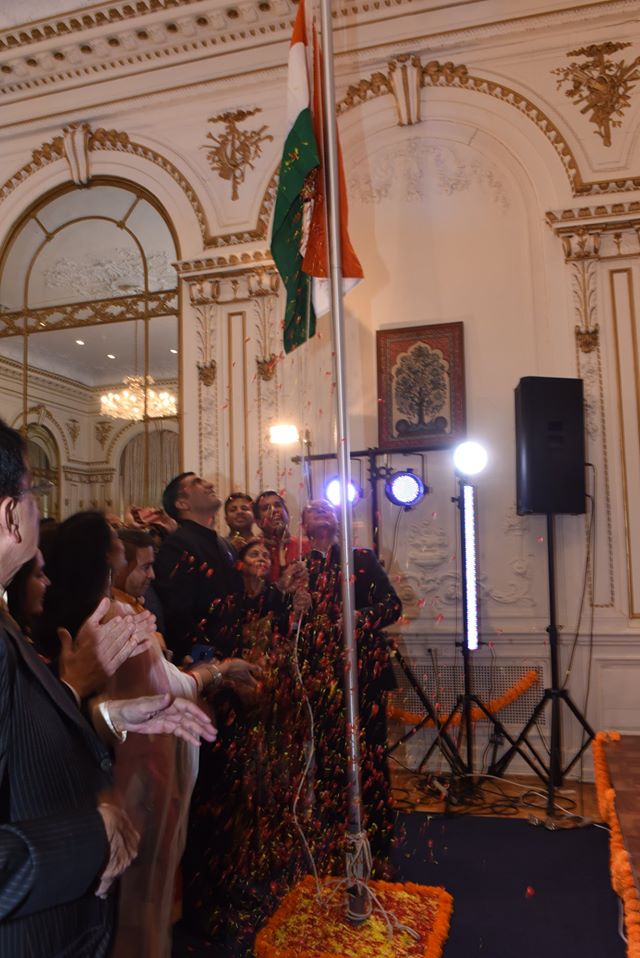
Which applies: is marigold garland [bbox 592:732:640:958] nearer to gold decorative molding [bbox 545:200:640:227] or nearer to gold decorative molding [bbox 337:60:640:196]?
gold decorative molding [bbox 545:200:640:227]

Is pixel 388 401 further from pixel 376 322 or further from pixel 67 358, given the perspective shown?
pixel 67 358

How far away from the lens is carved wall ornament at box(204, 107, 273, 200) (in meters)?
5.65

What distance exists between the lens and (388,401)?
5285 millimetres

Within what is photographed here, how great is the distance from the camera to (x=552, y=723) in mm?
4434

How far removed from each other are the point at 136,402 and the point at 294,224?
123 inches

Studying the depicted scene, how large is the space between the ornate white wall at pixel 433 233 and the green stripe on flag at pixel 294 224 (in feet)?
6.84

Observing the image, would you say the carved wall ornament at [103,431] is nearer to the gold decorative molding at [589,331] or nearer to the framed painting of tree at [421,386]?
the framed painting of tree at [421,386]

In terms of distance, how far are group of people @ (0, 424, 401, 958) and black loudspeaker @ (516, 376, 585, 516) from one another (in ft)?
4.16

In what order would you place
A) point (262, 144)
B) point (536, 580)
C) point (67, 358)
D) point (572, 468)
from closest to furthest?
point (572, 468) → point (536, 580) → point (262, 144) → point (67, 358)

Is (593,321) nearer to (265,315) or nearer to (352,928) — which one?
(265,315)

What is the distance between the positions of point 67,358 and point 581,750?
184 inches

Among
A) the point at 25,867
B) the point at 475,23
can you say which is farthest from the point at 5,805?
the point at 475,23

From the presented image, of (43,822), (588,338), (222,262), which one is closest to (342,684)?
(43,822)

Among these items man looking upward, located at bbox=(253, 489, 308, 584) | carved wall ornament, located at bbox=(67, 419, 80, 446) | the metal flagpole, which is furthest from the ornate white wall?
the metal flagpole
